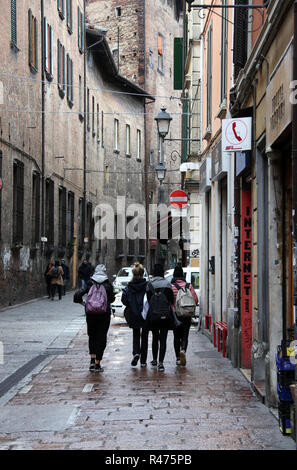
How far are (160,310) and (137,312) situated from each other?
0.48 meters

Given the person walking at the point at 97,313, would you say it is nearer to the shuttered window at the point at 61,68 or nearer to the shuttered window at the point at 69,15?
the shuttered window at the point at 61,68

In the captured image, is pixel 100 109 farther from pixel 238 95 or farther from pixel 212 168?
pixel 238 95

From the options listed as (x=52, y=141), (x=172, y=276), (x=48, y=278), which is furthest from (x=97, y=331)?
(x=52, y=141)

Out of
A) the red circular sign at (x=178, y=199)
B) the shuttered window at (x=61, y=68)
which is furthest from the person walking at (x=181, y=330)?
the shuttered window at (x=61, y=68)

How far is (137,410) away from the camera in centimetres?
900

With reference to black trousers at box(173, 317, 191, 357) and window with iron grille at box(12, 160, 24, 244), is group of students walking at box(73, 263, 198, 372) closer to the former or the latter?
black trousers at box(173, 317, 191, 357)

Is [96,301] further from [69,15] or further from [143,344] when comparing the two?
[69,15]

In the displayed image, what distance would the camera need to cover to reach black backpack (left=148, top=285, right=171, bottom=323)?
12.6m

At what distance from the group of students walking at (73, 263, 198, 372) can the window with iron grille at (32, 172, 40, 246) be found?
59.9ft

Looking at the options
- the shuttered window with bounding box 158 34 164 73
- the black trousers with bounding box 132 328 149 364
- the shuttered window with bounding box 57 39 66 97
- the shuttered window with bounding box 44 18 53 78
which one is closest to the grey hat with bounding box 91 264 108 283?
the black trousers with bounding box 132 328 149 364

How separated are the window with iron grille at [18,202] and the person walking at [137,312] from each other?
14759mm
